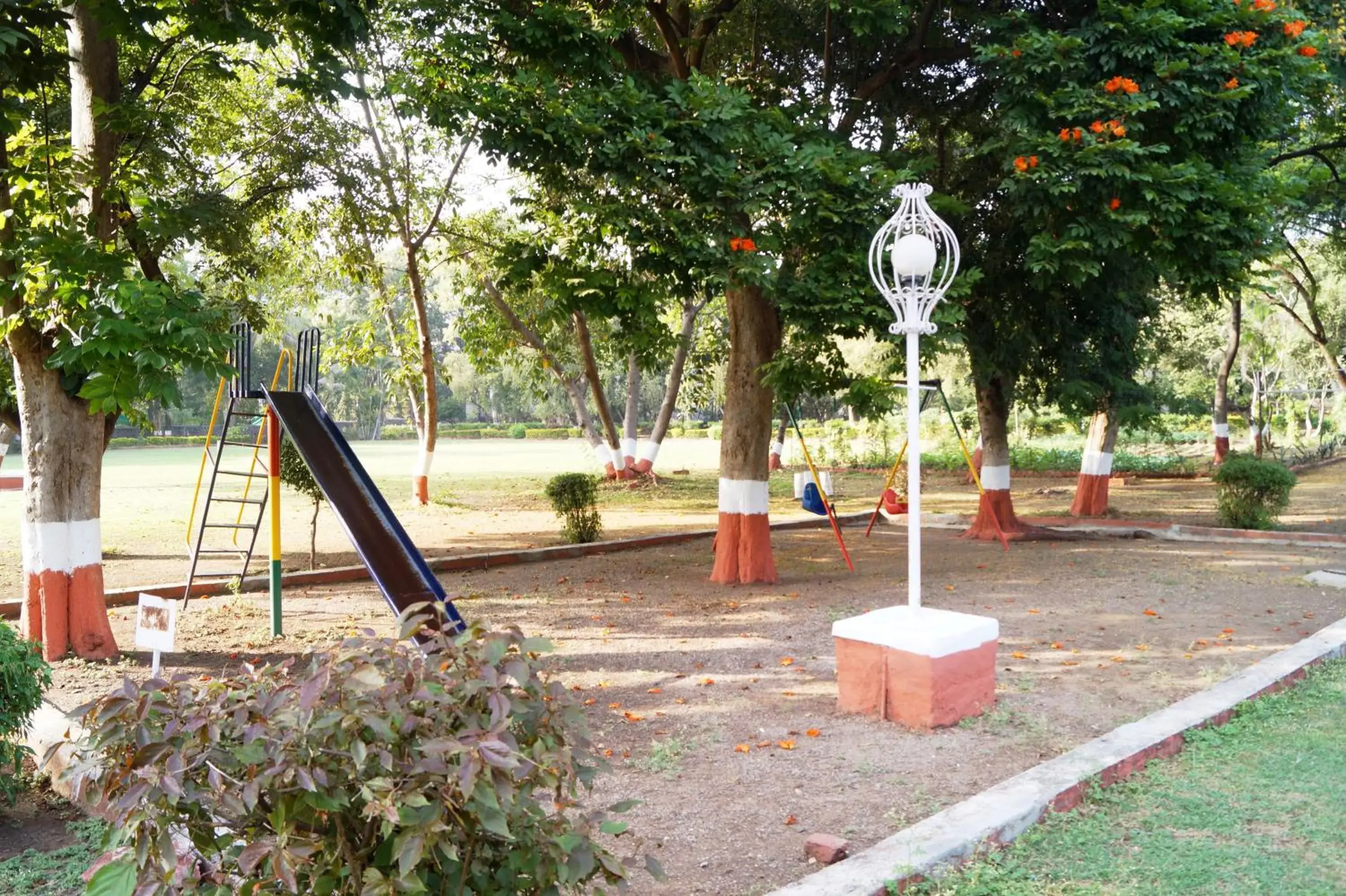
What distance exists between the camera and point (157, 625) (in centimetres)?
490

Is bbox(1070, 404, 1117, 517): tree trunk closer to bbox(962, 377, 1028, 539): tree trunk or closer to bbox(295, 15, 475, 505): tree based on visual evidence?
bbox(962, 377, 1028, 539): tree trunk

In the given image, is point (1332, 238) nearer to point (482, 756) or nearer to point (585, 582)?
point (585, 582)

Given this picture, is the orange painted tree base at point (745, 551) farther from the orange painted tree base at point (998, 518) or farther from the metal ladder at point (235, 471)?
the orange painted tree base at point (998, 518)

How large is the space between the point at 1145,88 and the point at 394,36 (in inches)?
391

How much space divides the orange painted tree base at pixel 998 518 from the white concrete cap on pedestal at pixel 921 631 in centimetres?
883

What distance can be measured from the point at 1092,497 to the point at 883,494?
350 cm

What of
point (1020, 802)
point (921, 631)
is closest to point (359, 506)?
point (921, 631)

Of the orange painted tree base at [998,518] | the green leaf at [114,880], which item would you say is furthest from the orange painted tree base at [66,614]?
the orange painted tree base at [998,518]

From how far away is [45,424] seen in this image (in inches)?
289

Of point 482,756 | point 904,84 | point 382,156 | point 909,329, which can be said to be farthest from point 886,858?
point 382,156

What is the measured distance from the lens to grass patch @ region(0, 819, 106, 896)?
12.4 feet

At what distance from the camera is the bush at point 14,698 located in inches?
170

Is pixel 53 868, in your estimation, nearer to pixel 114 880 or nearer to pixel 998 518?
pixel 114 880

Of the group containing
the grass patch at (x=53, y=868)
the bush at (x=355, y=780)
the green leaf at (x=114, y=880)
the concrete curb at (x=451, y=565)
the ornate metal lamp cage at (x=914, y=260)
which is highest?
the ornate metal lamp cage at (x=914, y=260)
